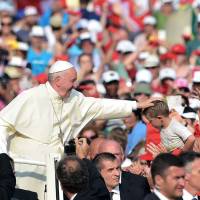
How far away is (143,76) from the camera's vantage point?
19.4 metres

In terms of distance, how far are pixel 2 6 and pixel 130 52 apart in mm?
4346

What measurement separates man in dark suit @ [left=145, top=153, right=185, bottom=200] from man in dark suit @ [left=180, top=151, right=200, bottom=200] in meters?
0.64

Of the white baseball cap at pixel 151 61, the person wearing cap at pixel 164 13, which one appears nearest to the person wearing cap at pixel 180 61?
the white baseball cap at pixel 151 61

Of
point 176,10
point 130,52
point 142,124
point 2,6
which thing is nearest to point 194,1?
point 176,10

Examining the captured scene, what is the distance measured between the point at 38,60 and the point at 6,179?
32.9 feet

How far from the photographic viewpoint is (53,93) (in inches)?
537

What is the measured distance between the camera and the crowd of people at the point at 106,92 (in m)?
12.3

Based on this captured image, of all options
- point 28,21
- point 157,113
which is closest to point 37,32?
point 28,21

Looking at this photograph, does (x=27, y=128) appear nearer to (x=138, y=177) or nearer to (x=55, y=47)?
(x=138, y=177)

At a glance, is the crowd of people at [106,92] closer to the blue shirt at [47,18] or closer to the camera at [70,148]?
the blue shirt at [47,18]

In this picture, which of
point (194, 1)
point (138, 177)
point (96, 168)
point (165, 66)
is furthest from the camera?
point (194, 1)

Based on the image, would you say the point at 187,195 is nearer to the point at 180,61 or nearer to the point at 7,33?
the point at 180,61

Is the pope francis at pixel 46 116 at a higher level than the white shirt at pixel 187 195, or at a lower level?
higher

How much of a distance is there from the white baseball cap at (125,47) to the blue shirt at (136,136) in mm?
5369
